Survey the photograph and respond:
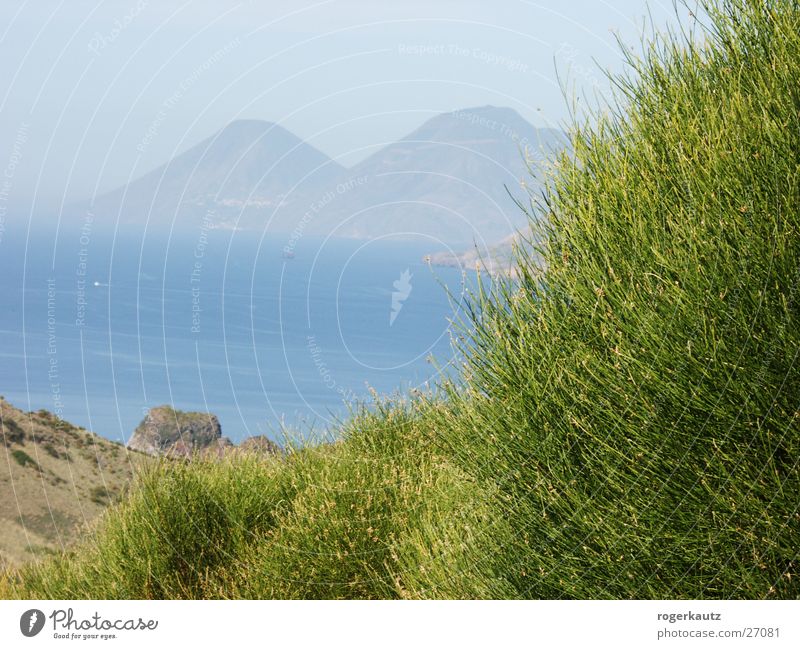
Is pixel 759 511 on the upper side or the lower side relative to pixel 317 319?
lower

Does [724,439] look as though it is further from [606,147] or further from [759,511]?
[606,147]

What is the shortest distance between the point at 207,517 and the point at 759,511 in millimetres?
13494

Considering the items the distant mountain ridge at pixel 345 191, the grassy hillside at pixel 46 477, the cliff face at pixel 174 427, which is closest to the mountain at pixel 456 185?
the distant mountain ridge at pixel 345 191

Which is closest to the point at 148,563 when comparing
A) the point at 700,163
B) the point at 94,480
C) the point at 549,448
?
the point at 549,448

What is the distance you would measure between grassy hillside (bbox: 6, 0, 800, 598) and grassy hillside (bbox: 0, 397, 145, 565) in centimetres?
2833

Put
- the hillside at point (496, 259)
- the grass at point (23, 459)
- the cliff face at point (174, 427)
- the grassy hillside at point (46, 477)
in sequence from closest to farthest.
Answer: the hillside at point (496, 259) < the cliff face at point (174, 427) < the grassy hillside at point (46, 477) < the grass at point (23, 459)

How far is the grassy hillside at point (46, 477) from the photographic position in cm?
4162

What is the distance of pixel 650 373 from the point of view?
1205cm

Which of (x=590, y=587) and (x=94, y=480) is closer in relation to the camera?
(x=590, y=587)

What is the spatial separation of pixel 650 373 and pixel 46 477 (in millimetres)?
40350

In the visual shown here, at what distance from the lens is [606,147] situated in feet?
51.1

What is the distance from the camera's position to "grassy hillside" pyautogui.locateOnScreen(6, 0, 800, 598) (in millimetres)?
12039

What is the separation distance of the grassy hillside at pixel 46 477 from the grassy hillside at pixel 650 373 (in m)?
28.3

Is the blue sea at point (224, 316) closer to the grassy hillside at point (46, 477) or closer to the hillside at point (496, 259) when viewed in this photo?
the hillside at point (496, 259)
